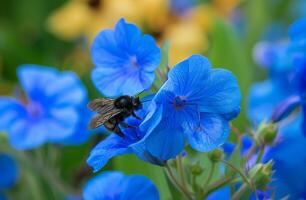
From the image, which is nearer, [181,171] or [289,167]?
[181,171]

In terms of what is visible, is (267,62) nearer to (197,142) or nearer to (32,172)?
(32,172)

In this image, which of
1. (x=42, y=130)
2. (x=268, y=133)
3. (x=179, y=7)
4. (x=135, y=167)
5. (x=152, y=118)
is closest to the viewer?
(x=152, y=118)

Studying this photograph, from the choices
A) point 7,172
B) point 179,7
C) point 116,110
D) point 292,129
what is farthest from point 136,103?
point 179,7

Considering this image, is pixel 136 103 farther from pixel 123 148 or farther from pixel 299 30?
pixel 299 30

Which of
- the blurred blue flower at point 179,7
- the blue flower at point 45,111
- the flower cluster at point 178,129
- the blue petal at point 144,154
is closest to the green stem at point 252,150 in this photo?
the flower cluster at point 178,129

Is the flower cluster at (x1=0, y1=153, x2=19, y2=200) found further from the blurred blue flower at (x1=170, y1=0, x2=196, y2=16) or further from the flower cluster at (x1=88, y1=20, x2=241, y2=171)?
the blurred blue flower at (x1=170, y1=0, x2=196, y2=16)

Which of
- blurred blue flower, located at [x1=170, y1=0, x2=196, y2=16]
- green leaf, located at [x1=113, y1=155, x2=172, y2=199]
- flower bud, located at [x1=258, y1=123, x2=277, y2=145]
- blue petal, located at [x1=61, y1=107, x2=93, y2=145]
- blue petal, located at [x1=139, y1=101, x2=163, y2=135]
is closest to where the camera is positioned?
blue petal, located at [x1=139, y1=101, x2=163, y2=135]

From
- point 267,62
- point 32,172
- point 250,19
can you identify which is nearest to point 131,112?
point 32,172

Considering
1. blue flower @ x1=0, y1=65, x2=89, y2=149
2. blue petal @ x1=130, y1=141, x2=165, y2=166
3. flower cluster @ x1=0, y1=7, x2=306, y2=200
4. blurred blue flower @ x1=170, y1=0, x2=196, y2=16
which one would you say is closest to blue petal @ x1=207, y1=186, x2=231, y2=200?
flower cluster @ x1=0, y1=7, x2=306, y2=200
